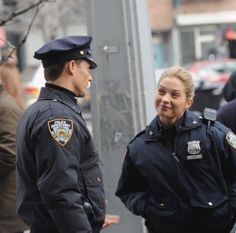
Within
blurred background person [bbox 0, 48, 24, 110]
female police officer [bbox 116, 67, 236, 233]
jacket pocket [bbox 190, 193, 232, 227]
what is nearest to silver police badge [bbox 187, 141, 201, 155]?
female police officer [bbox 116, 67, 236, 233]

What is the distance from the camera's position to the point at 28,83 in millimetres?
15078

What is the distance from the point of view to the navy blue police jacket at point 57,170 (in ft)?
11.3

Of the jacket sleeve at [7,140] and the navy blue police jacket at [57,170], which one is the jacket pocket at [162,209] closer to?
the navy blue police jacket at [57,170]

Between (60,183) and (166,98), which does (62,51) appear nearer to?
(60,183)

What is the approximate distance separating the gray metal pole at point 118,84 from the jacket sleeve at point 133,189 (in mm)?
988

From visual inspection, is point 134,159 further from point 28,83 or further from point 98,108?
point 28,83

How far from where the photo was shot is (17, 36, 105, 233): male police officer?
3.45m

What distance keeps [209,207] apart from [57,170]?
3.32 ft

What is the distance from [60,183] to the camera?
344 cm

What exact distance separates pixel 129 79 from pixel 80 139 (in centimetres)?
184

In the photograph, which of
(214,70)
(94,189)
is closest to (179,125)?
(94,189)

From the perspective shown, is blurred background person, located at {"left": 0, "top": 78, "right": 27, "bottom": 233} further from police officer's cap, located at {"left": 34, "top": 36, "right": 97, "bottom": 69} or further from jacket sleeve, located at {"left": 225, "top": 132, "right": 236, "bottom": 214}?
jacket sleeve, located at {"left": 225, "top": 132, "right": 236, "bottom": 214}

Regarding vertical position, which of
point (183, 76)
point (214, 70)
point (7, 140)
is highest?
point (183, 76)

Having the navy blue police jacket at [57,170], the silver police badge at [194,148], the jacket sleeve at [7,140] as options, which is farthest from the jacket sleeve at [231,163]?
the jacket sleeve at [7,140]
